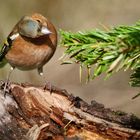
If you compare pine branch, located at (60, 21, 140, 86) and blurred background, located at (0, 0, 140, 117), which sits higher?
pine branch, located at (60, 21, 140, 86)

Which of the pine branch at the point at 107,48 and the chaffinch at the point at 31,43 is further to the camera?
the chaffinch at the point at 31,43

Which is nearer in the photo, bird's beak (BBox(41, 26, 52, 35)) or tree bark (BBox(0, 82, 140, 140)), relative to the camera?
tree bark (BBox(0, 82, 140, 140))

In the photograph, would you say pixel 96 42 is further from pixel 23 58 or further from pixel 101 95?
pixel 101 95

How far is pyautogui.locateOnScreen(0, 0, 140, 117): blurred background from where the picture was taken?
5.33 metres

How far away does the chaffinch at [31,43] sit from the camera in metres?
3.30

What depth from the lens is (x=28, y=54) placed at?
11.5ft

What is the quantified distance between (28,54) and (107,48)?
1.79 meters

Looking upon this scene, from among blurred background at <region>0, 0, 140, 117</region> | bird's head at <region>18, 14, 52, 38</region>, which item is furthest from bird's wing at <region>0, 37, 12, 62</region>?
blurred background at <region>0, 0, 140, 117</region>

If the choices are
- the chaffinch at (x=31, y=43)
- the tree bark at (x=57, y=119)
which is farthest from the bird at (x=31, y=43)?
the tree bark at (x=57, y=119)

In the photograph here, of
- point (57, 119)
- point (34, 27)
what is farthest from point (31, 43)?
point (57, 119)

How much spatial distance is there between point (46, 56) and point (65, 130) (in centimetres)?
111

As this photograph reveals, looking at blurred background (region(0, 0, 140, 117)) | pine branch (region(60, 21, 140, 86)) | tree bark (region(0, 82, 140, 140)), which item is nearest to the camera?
pine branch (region(60, 21, 140, 86))

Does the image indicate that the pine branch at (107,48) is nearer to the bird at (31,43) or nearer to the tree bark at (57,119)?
the tree bark at (57,119)

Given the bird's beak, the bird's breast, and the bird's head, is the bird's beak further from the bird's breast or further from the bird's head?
the bird's breast
